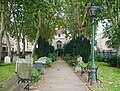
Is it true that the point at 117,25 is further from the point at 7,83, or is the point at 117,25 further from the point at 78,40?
the point at 7,83

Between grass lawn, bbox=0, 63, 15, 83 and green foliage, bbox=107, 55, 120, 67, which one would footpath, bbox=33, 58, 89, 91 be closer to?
grass lawn, bbox=0, 63, 15, 83

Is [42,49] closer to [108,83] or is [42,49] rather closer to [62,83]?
[62,83]

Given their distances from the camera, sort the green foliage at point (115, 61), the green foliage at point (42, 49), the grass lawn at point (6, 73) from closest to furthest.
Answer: the grass lawn at point (6, 73) < the green foliage at point (115, 61) < the green foliage at point (42, 49)

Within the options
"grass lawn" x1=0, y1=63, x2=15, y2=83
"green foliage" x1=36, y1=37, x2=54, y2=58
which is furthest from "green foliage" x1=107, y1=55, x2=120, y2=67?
"grass lawn" x1=0, y1=63, x2=15, y2=83

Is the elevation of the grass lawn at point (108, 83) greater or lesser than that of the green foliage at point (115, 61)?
lesser

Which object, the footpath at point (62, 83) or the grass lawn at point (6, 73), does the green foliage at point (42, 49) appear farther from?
the footpath at point (62, 83)

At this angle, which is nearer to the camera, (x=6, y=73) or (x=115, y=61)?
(x=6, y=73)

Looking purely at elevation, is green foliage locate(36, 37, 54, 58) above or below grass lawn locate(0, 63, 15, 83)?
above

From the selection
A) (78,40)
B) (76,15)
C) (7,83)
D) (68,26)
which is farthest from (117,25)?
(68,26)

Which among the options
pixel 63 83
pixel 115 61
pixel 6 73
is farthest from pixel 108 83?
pixel 115 61

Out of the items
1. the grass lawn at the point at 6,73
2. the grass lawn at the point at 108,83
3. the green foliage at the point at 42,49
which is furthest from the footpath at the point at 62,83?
the green foliage at the point at 42,49

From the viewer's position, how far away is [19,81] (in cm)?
1258

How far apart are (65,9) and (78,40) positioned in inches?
492

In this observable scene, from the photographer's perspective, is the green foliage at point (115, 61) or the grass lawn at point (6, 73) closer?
the grass lawn at point (6, 73)
